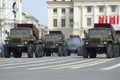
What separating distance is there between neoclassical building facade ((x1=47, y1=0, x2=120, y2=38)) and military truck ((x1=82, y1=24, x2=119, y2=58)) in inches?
4150

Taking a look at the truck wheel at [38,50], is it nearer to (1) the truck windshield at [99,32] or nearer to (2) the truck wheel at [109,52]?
(1) the truck windshield at [99,32]

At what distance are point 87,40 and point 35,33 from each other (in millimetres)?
6002

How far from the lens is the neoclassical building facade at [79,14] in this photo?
149m

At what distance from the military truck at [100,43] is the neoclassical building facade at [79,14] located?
105410 millimetres

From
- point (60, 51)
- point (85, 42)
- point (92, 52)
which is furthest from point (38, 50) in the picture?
point (60, 51)

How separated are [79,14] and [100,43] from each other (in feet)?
375

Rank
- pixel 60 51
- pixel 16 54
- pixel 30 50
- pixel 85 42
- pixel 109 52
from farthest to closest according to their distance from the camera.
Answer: pixel 60 51 < pixel 16 54 < pixel 30 50 < pixel 85 42 < pixel 109 52

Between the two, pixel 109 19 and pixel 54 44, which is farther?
pixel 109 19

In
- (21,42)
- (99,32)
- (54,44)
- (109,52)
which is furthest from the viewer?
(54,44)

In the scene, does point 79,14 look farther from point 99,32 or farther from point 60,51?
point 99,32

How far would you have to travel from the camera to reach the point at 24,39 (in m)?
39.8

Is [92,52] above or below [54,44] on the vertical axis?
below

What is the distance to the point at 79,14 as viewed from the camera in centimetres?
15188

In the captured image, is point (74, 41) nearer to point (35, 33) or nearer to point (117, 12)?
point (35, 33)
